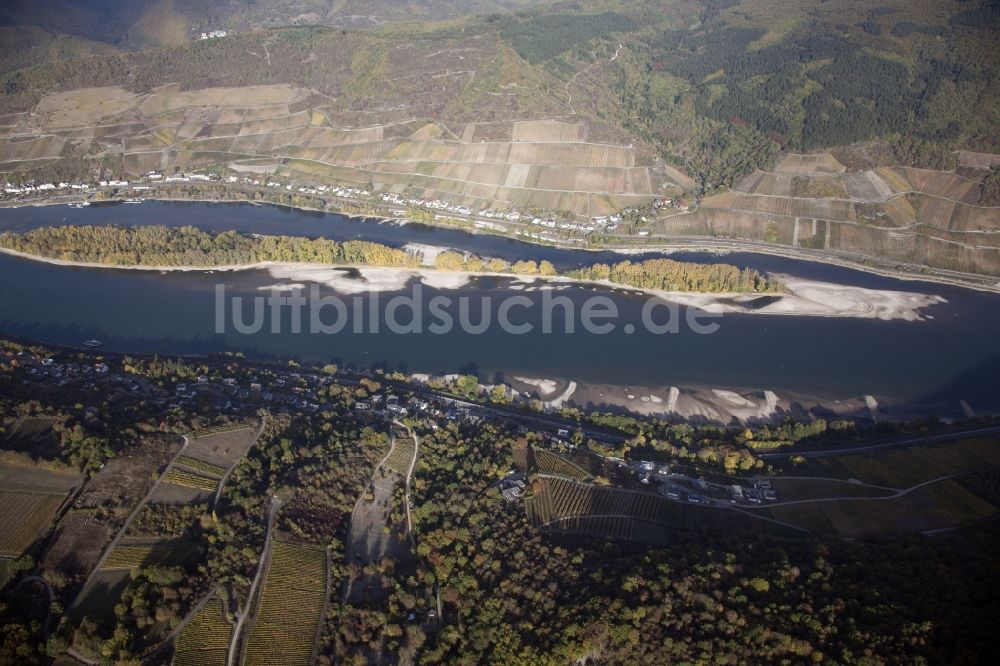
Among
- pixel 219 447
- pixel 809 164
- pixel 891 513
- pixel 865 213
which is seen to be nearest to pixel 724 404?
pixel 891 513

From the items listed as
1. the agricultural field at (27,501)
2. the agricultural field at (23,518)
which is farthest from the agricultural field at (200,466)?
the agricultural field at (23,518)

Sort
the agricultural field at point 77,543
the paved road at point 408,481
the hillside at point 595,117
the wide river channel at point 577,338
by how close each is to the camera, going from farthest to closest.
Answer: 1. the hillside at point 595,117
2. the wide river channel at point 577,338
3. the paved road at point 408,481
4. the agricultural field at point 77,543

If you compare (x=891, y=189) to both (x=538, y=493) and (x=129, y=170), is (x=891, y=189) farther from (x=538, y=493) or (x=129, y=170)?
(x=129, y=170)

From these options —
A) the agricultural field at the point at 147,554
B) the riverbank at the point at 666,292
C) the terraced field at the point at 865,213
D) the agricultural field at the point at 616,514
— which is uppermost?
the terraced field at the point at 865,213

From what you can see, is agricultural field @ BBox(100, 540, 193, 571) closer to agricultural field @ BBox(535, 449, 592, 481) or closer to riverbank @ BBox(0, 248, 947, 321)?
agricultural field @ BBox(535, 449, 592, 481)

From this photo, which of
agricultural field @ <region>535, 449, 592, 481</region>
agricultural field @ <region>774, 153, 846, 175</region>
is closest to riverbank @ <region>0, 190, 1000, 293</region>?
agricultural field @ <region>774, 153, 846, 175</region>

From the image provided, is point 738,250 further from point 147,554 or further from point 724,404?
point 147,554

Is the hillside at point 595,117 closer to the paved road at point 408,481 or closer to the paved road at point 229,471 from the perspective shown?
the paved road at point 408,481
